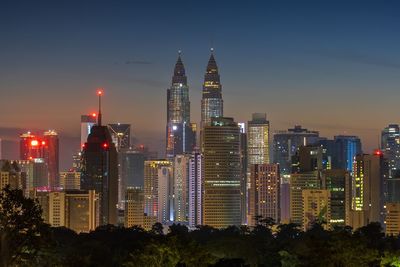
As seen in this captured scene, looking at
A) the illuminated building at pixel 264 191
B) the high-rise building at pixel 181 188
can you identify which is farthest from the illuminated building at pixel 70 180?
the illuminated building at pixel 264 191

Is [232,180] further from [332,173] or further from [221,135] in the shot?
[332,173]

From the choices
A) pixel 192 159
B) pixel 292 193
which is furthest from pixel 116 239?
pixel 192 159

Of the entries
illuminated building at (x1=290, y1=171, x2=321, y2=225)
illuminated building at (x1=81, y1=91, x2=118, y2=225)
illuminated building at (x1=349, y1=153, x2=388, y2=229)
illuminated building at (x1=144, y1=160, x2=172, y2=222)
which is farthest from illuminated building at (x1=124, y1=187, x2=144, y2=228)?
illuminated building at (x1=349, y1=153, x2=388, y2=229)

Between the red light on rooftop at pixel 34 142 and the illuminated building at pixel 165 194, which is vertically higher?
the red light on rooftop at pixel 34 142

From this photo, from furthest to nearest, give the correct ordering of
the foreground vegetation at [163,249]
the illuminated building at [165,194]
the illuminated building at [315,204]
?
the illuminated building at [165,194]
the illuminated building at [315,204]
the foreground vegetation at [163,249]

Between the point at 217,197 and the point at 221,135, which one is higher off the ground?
the point at 221,135

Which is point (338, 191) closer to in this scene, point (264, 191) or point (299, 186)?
point (299, 186)

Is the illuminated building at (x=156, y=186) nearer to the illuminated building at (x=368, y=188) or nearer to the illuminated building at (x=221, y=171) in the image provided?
the illuminated building at (x=221, y=171)
